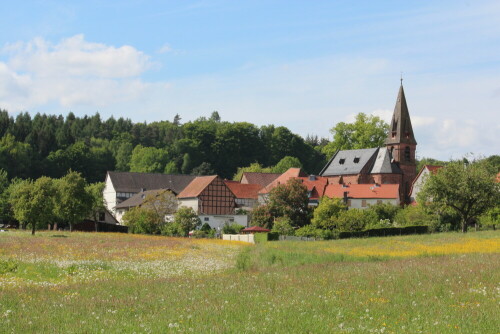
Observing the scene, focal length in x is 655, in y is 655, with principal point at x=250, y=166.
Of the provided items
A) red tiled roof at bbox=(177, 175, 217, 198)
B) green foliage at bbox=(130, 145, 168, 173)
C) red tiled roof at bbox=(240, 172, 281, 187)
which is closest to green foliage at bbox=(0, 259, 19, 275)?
red tiled roof at bbox=(177, 175, 217, 198)

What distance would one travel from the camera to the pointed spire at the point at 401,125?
111750mm

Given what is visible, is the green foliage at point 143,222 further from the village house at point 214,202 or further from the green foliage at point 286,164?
the green foliage at point 286,164

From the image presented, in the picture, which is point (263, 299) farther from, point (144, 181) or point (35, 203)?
point (144, 181)

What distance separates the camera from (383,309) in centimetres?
1634

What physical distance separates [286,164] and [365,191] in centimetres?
6511

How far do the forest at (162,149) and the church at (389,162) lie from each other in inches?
2326

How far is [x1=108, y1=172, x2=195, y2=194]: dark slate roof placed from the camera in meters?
131

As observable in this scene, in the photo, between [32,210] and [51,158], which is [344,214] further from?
[51,158]

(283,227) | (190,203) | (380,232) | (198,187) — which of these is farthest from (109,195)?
(380,232)

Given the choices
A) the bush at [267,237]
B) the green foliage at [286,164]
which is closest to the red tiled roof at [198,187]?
the bush at [267,237]

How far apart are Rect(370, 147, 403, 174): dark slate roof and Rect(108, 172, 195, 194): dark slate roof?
4208 cm

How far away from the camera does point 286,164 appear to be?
545ft

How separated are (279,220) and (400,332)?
64.7 metres

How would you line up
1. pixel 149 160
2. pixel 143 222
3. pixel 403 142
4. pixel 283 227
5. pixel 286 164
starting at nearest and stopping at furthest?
pixel 283 227
pixel 143 222
pixel 403 142
pixel 286 164
pixel 149 160
